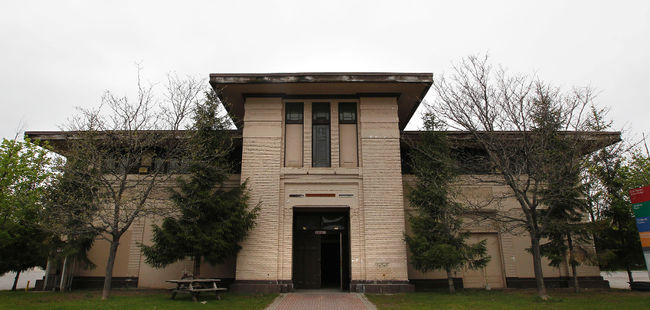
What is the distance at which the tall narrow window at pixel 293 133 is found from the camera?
1705cm

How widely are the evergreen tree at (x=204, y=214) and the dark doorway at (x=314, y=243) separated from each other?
2.87 metres

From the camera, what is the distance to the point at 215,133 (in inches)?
634

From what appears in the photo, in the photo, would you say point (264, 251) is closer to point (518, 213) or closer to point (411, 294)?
point (411, 294)

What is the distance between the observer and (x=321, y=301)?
1316 cm

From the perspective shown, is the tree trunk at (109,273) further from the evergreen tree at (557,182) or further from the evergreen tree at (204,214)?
the evergreen tree at (557,182)

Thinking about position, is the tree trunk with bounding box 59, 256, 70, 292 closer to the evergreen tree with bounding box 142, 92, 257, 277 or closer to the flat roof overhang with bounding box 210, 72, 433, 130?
the evergreen tree with bounding box 142, 92, 257, 277

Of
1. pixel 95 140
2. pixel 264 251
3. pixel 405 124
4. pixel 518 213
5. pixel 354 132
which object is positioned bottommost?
pixel 264 251

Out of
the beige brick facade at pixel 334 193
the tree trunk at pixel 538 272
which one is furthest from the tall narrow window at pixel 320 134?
the tree trunk at pixel 538 272

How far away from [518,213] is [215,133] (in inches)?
583

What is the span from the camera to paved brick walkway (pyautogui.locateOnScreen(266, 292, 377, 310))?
11.9 metres

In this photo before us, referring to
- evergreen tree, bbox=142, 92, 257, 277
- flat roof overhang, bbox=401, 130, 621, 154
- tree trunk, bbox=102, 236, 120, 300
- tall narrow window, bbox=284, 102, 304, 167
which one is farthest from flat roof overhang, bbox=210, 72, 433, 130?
tree trunk, bbox=102, 236, 120, 300

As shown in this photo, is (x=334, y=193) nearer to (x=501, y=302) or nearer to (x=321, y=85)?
(x=321, y=85)

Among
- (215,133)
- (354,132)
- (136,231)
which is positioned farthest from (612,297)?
(136,231)

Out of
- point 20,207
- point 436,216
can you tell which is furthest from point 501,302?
point 20,207
